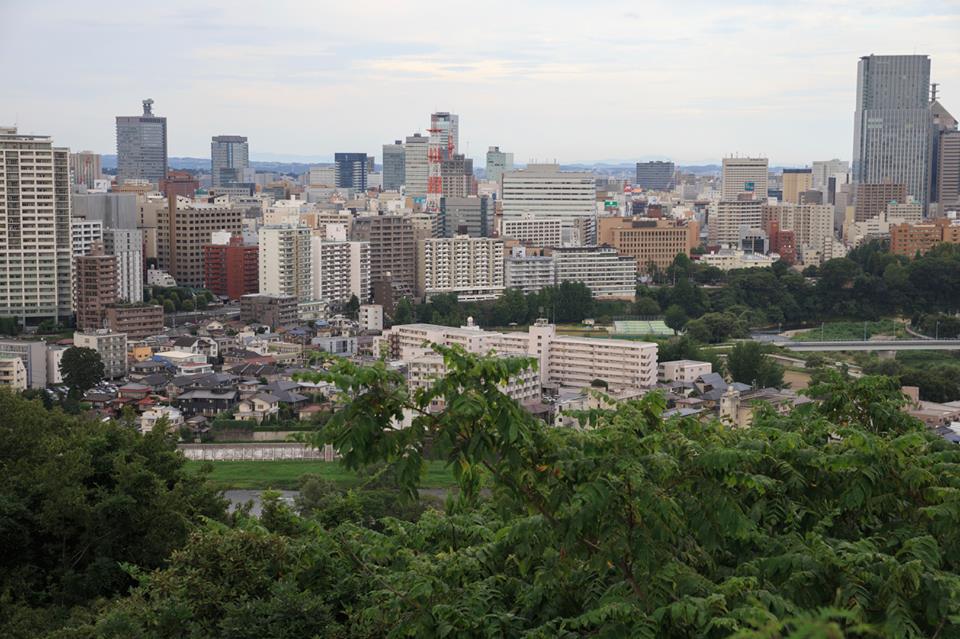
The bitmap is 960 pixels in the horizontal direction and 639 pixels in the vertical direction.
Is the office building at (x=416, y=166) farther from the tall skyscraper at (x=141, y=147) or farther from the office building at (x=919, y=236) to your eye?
the office building at (x=919, y=236)

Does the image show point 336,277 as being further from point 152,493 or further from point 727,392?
point 152,493

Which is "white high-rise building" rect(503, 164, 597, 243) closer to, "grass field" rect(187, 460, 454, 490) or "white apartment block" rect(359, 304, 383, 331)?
"white apartment block" rect(359, 304, 383, 331)

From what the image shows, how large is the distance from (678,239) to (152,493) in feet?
68.9

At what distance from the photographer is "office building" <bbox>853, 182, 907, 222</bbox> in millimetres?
35094

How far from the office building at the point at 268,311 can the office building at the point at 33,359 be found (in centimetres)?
443

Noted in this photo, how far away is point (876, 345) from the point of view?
15109mm

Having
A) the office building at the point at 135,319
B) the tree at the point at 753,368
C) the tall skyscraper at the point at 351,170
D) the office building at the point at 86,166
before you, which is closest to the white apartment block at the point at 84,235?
the office building at the point at 135,319

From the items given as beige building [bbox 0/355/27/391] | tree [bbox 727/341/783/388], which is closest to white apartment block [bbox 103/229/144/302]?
beige building [bbox 0/355/27/391]

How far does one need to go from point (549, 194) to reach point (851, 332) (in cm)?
1433

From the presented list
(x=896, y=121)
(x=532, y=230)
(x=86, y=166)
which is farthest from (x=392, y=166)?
(x=532, y=230)

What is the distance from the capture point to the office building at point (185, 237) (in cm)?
2122

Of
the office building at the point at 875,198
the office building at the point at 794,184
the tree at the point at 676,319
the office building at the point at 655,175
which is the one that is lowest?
the tree at the point at 676,319

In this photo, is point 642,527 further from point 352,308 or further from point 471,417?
point 352,308

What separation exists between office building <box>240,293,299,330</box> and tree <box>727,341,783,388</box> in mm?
6856
